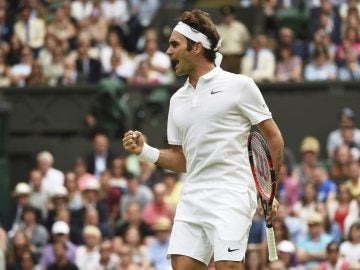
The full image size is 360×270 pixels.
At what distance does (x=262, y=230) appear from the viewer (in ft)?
50.7

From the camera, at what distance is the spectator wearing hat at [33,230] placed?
53.6 ft

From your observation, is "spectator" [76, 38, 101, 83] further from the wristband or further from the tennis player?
the tennis player

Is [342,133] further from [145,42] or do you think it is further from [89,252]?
[89,252]

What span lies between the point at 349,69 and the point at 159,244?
5131 mm

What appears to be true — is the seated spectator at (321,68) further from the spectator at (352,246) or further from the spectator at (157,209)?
the spectator at (352,246)

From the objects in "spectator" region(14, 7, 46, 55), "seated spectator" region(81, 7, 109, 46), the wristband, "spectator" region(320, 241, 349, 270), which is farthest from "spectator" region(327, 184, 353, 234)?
the wristband

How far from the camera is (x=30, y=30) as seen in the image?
21625 millimetres

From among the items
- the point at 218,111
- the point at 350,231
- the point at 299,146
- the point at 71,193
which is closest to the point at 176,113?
the point at 218,111

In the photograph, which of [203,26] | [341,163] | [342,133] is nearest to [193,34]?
[203,26]

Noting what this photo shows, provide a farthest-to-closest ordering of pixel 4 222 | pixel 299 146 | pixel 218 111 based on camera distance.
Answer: pixel 299 146
pixel 4 222
pixel 218 111

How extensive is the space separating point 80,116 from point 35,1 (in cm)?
306

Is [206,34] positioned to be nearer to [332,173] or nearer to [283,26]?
[332,173]

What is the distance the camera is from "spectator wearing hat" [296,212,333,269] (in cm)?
1528

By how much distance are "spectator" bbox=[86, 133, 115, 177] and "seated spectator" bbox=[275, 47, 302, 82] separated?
292cm
